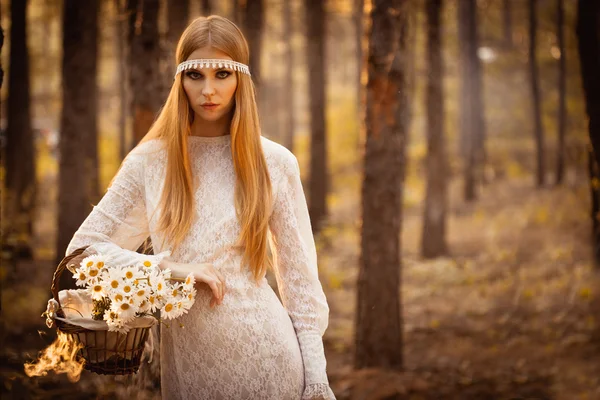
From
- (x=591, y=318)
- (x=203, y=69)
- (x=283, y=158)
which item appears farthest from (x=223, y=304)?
(x=591, y=318)

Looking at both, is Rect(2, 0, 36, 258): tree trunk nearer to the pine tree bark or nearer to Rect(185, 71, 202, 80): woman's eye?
the pine tree bark

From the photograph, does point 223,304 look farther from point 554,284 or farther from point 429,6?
point 429,6

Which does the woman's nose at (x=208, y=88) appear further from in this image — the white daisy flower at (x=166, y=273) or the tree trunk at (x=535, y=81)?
the tree trunk at (x=535, y=81)

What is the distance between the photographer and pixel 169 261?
2613 mm

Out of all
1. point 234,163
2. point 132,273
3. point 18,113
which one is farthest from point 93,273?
point 18,113

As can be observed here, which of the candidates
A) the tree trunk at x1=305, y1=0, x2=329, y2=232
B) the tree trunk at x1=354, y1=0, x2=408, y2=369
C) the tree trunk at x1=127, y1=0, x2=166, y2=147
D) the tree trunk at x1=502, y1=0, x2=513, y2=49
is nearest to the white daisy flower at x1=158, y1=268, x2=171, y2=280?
the tree trunk at x1=127, y1=0, x2=166, y2=147

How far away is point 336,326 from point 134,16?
5871 mm

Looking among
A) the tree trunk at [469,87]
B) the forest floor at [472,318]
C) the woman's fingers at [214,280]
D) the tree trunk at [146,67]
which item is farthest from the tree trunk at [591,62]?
the tree trunk at [469,87]

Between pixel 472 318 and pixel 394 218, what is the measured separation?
427cm

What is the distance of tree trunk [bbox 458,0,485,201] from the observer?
66.3ft

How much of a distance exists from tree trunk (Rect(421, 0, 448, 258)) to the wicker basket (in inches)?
487

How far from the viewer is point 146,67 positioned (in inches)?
246

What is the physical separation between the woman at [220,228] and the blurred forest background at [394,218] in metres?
1.41

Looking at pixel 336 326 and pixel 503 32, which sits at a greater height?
pixel 503 32
